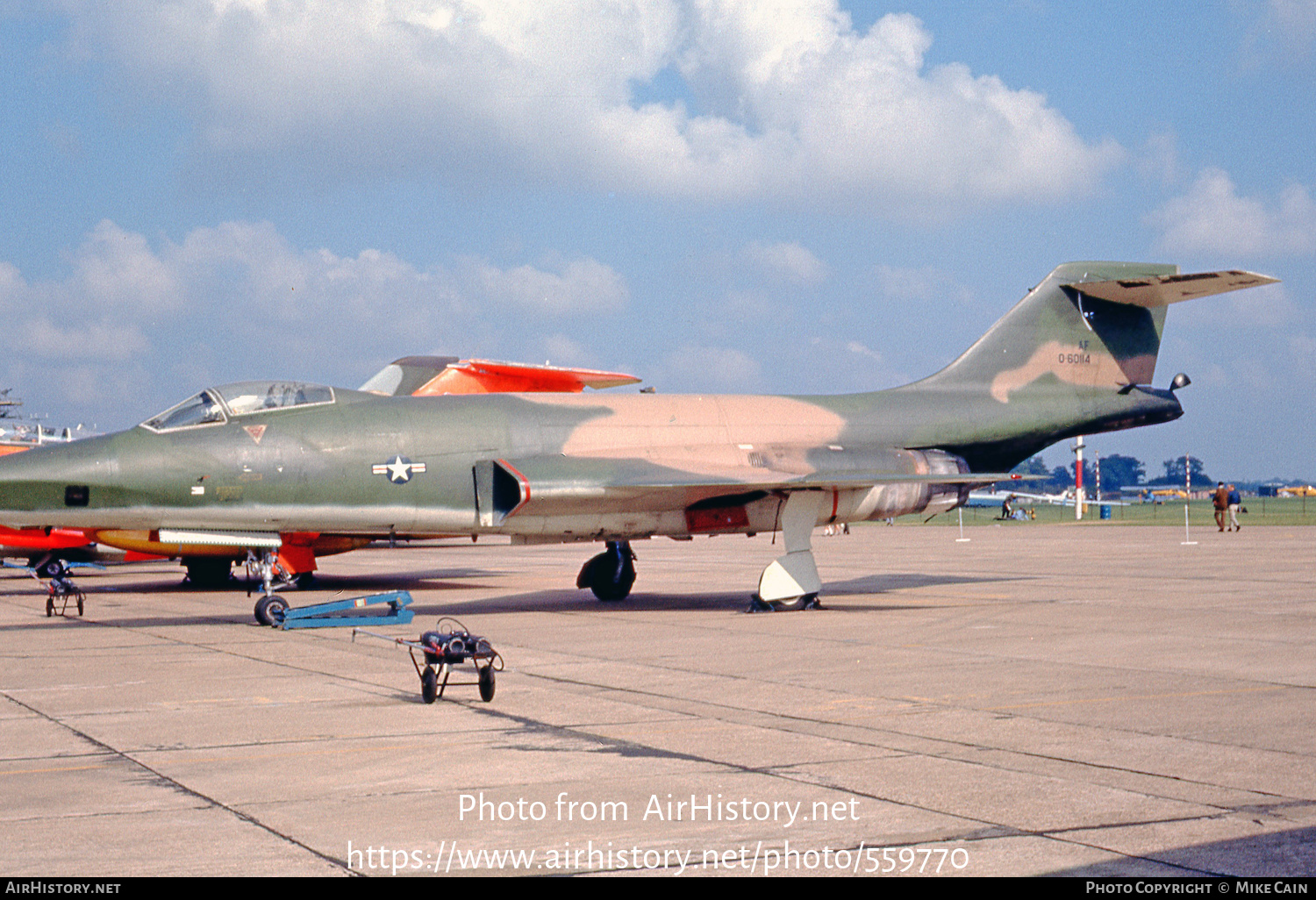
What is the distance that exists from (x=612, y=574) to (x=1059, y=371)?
281 inches

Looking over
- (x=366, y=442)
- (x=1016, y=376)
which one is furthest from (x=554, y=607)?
(x=1016, y=376)

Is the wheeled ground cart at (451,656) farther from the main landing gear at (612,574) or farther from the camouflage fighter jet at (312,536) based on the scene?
the camouflage fighter jet at (312,536)

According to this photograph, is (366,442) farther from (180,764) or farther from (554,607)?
(180,764)

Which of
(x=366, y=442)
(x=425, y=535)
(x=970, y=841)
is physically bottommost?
(x=970, y=841)

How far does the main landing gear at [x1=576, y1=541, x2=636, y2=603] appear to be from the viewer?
1834cm

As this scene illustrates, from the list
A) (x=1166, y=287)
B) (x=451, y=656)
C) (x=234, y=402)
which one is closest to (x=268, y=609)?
(x=234, y=402)

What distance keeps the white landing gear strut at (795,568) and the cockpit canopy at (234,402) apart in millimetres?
5783

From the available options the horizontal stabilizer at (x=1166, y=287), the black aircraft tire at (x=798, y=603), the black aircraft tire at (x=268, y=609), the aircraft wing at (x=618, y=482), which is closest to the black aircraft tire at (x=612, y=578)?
Answer: the aircraft wing at (x=618, y=482)

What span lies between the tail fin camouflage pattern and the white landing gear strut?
2.95 metres

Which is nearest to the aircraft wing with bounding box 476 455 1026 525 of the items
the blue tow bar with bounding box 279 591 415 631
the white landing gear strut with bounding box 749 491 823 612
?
the white landing gear strut with bounding box 749 491 823 612

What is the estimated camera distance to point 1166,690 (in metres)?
9.03

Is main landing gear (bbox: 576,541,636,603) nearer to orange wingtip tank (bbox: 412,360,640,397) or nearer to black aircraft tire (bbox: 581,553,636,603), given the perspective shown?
black aircraft tire (bbox: 581,553,636,603)

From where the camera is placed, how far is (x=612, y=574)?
60.2 feet
